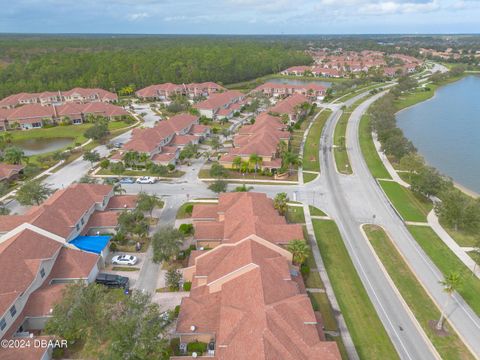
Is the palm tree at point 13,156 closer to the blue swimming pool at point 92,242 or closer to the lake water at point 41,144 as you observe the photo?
the lake water at point 41,144

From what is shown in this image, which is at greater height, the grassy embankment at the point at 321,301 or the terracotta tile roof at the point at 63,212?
the terracotta tile roof at the point at 63,212

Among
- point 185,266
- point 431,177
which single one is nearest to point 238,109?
point 431,177

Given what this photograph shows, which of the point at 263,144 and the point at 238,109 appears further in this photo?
the point at 238,109

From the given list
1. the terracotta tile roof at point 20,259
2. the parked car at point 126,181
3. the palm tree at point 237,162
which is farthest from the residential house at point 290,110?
the terracotta tile roof at point 20,259

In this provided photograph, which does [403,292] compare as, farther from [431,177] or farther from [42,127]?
[42,127]

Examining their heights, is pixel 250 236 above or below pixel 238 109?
above

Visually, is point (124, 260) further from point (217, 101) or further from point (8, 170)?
point (217, 101)

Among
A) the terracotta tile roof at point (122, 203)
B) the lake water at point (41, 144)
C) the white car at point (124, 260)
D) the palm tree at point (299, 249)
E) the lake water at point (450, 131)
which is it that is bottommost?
the lake water at point (450, 131)
